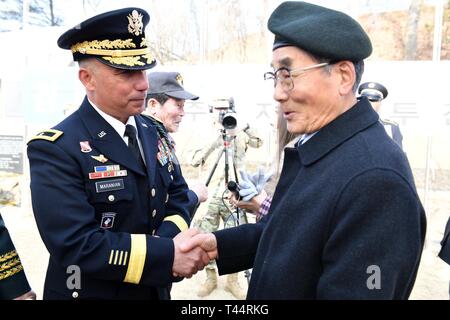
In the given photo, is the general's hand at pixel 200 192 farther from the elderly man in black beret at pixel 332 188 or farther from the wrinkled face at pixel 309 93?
the wrinkled face at pixel 309 93

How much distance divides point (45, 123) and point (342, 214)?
22.2 ft

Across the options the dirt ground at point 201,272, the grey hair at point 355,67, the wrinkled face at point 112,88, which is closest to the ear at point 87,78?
the wrinkled face at point 112,88

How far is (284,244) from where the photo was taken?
1.39 m

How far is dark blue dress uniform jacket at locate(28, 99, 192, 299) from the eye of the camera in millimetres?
1784

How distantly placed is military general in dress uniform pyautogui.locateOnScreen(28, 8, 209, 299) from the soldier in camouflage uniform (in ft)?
8.60

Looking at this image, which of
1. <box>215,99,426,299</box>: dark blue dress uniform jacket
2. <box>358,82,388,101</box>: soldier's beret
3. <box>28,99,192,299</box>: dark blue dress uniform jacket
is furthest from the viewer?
<box>358,82,388,101</box>: soldier's beret

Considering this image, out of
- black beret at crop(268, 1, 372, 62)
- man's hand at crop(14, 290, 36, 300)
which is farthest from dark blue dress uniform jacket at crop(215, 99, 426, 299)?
man's hand at crop(14, 290, 36, 300)

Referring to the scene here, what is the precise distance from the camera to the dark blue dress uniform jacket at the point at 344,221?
1.21 m

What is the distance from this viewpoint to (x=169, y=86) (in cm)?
415

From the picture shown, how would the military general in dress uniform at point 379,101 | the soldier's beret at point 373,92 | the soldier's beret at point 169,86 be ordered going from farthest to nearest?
the soldier's beret at point 373,92 < the military general in dress uniform at point 379,101 < the soldier's beret at point 169,86

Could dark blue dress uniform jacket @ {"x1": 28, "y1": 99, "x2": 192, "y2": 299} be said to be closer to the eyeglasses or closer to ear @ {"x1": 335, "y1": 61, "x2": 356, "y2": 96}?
the eyeglasses

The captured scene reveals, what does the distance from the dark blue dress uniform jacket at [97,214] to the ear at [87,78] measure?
8cm

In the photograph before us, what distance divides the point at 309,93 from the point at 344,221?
1.51 feet

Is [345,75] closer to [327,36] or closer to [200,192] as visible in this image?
[327,36]
